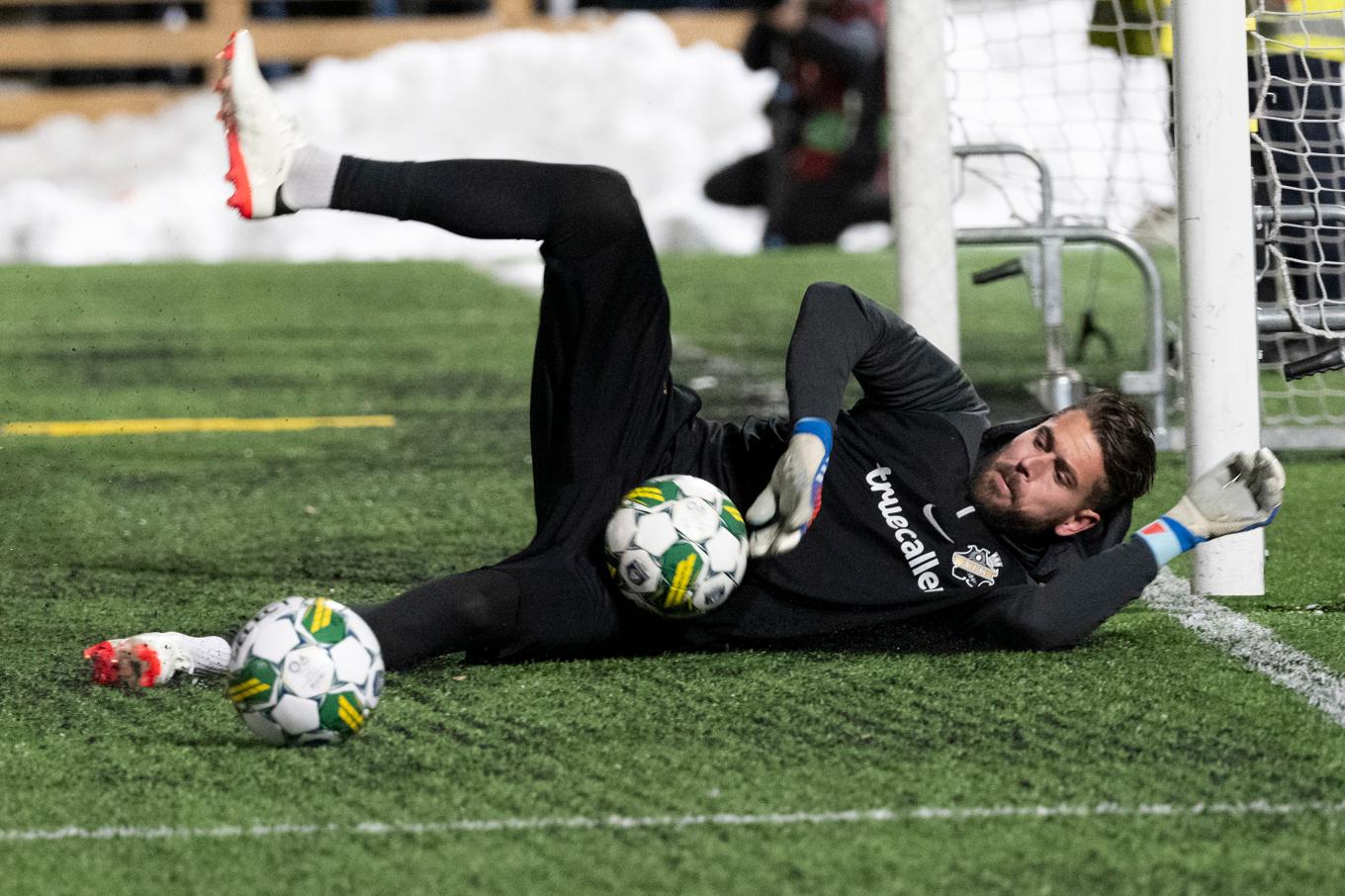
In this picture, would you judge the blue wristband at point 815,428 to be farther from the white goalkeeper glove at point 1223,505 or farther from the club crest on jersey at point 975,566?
→ the white goalkeeper glove at point 1223,505

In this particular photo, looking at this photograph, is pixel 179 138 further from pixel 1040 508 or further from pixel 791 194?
pixel 1040 508

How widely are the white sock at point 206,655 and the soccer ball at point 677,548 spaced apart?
32.0 inches

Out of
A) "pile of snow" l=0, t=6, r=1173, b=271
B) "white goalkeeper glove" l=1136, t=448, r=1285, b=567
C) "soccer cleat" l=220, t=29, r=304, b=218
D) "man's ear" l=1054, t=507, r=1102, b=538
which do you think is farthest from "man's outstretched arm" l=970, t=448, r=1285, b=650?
"pile of snow" l=0, t=6, r=1173, b=271

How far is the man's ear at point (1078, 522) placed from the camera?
3760 mm

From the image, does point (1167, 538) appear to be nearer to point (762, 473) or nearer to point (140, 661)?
point (762, 473)

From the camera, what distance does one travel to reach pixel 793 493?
11.3 ft

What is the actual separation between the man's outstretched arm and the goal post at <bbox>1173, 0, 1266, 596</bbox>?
40cm

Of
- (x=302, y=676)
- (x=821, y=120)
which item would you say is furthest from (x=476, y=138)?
(x=302, y=676)

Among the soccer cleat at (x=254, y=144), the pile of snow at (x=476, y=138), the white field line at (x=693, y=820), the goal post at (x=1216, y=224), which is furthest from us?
the pile of snow at (x=476, y=138)

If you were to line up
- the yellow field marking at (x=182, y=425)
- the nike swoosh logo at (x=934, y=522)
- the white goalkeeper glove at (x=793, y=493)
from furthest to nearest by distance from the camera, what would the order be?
the yellow field marking at (x=182, y=425) < the nike swoosh logo at (x=934, y=522) < the white goalkeeper glove at (x=793, y=493)

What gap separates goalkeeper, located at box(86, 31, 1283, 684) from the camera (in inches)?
140

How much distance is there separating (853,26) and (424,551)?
12.0 meters

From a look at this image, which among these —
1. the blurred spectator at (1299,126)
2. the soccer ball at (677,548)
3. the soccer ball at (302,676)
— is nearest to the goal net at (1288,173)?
the blurred spectator at (1299,126)

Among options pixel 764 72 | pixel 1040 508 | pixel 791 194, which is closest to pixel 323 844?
pixel 1040 508
